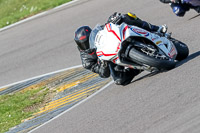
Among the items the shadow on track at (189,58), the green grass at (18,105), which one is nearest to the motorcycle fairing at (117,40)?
the shadow on track at (189,58)

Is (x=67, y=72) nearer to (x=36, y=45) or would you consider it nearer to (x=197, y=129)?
(x=36, y=45)

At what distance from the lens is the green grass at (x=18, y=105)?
30.8ft

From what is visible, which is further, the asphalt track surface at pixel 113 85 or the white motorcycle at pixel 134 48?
→ the white motorcycle at pixel 134 48

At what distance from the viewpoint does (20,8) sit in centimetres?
1697

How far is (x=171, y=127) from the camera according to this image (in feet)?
19.3

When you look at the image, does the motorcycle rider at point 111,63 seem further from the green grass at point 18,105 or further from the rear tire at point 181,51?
the green grass at point 18,105

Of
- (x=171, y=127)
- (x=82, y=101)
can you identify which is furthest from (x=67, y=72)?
(x=171, y=127)

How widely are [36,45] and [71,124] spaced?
19.6 feet

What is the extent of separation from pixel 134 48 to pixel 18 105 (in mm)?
3729

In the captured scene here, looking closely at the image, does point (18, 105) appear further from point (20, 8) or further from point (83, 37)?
point (20, 8)

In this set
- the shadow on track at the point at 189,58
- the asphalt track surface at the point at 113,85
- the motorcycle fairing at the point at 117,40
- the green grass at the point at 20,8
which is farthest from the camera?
the green grass at the point at 20,8

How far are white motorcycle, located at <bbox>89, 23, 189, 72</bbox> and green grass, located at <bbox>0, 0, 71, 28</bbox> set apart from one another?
8.24 metres

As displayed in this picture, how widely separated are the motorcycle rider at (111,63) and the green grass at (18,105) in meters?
1.77

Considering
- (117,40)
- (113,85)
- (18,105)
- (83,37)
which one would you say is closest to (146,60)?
(117,40)
